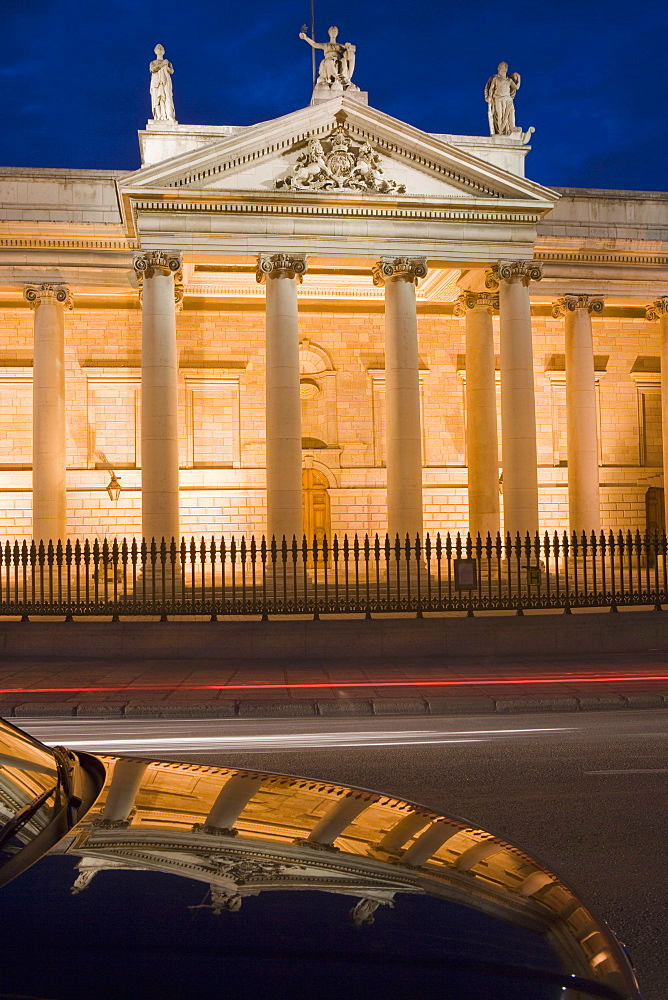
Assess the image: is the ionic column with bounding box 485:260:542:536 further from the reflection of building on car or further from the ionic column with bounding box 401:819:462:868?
the reflection of building on car

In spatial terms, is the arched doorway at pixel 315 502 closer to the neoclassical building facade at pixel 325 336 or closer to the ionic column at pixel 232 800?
the neoclassical building facade at pixel 325 336

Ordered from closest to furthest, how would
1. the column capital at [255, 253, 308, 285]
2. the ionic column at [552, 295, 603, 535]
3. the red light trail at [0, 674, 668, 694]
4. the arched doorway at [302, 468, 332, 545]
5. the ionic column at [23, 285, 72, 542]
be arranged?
the red light trail at [0, 674, 668, 694], the column capital at [255, 253, 308, 285], the ionic column at [23, 285, 72, 542], the ionic column at [552, 295, 603, 535], the arched doorway at [302, 468, 332, 545]

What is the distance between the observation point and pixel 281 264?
24.4m

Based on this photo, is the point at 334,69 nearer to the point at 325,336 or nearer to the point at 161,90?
the point at 161,90

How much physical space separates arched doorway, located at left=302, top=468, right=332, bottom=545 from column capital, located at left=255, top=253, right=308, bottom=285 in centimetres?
997

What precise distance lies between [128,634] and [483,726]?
796cm

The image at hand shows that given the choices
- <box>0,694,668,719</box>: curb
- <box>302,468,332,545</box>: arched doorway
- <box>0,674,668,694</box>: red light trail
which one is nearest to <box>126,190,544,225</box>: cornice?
<box>302,468,332,545</box>: arched doorway

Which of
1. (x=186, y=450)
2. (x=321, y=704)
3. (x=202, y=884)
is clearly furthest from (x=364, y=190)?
(x=202, y=884)

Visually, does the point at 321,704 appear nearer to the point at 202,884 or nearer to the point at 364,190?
the point at 202,884

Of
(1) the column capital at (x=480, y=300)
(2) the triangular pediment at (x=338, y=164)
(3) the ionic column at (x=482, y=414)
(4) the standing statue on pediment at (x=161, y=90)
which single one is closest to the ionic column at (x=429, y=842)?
(2) the triangular pediment at (x=338, y=164)

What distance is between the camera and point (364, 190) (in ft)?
81.0

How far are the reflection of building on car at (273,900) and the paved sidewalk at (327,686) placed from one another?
8215 millimetres

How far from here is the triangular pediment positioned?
2380 centimetres

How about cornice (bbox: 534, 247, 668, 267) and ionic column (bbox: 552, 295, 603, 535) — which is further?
cornice (bbox: 534, 247, 668, 267)
